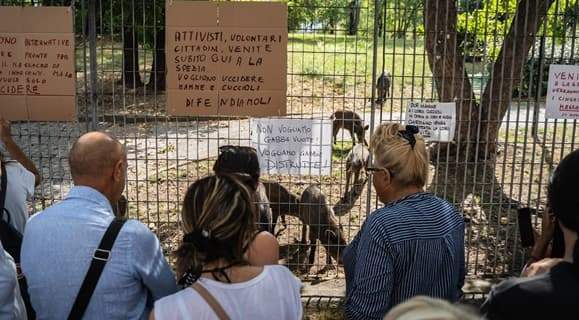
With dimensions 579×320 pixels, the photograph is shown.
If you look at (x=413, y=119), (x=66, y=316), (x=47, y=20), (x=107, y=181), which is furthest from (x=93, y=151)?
(x=413, y=119)

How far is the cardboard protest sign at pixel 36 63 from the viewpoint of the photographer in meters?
4.76

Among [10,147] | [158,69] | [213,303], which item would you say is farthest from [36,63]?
[213,303]

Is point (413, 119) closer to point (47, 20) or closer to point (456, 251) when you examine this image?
point (456, 251)

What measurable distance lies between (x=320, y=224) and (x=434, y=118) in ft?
5.69

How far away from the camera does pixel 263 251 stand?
260cm

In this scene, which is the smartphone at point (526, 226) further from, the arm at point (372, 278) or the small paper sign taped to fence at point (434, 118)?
the small paper sign taped to fence at point (434, 118)

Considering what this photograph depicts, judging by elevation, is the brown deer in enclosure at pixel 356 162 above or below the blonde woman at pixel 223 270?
below

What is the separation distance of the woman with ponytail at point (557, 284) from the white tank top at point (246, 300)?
717 millimetres

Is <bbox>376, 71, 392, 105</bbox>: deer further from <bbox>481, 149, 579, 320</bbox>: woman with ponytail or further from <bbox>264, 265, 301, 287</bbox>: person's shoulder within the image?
<bbox>481, 149, 579, 320</bbox>: woman with ponytail

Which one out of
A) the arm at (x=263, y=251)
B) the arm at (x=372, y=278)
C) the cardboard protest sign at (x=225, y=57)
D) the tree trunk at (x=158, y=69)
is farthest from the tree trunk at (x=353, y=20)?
the arm at (x=263, y=251)

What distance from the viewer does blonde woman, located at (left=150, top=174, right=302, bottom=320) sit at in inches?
86.8

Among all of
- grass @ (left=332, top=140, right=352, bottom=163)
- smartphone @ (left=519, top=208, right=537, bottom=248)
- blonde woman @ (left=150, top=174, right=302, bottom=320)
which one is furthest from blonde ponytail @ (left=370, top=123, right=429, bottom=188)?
grass @ (left=332, top=140, right=352, bottom=163)

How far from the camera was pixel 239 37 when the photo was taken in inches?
186

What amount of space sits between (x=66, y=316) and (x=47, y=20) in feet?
9.68
